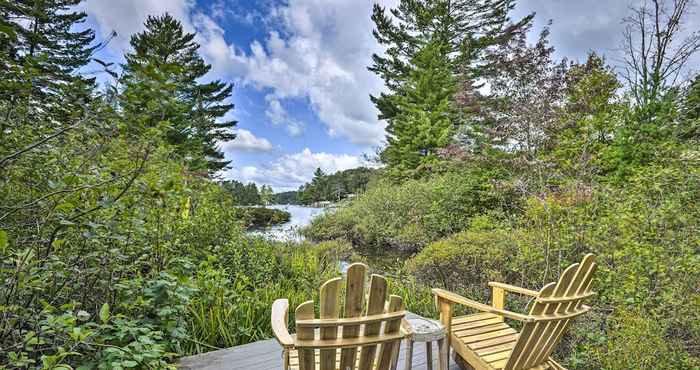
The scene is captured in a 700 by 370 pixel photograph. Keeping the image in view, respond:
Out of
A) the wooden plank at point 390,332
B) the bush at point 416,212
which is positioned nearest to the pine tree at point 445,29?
the bush at point 416,212

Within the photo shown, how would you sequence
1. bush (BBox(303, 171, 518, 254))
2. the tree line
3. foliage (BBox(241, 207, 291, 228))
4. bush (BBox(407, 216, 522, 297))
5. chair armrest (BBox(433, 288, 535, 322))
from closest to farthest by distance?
chair armrest (BBox(433, 288, 535, 322)), bush (BBox(407, 216, 522, 297)), foliage (BBox(241, 207, 291, 228)), bush (BBox(303, 171, 518, 254)), the tree line

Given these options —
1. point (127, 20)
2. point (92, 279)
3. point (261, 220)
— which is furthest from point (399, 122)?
point (92, 279)

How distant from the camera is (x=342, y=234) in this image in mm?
9398

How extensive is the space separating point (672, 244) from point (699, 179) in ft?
2.25

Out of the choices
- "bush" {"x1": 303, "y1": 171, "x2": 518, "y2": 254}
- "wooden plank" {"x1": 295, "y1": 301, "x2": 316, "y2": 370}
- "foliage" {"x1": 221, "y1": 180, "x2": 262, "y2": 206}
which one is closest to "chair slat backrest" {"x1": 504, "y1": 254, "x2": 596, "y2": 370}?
"wooden plank" {"x1": 295, "y1": 301, "x2": 316, "y2": 370}

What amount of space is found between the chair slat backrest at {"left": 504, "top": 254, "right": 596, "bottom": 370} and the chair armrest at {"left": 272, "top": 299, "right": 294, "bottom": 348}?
49.4 inches

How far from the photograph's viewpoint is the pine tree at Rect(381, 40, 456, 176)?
39.4 ft

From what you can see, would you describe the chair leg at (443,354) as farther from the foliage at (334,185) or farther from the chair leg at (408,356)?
the foliage at (334,185)

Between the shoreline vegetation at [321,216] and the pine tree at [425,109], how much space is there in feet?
4.57

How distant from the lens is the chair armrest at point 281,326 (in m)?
1.50

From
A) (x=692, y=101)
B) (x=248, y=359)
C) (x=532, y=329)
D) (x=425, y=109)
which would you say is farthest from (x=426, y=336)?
(x=425, y=109)

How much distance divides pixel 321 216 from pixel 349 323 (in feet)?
30.5

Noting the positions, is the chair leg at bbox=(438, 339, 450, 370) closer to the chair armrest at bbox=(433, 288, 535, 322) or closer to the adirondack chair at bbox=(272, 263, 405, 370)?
the chair armrest at bbox=(433, 288, 535, 322)

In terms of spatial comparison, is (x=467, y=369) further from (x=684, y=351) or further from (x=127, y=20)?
(x=127, y=20)
